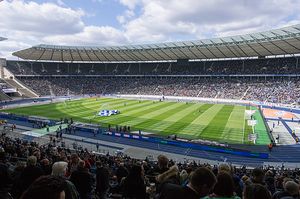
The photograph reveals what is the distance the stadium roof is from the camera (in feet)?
228

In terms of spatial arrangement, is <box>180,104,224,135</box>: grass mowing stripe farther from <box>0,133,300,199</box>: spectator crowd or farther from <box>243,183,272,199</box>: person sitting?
<box>243,183,272,199</box>: person sitting

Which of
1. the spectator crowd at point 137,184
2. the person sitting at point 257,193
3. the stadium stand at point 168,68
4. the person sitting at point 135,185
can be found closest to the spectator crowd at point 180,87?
the stadium stand at point 168,68

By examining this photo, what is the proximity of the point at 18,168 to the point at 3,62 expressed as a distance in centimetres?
10636

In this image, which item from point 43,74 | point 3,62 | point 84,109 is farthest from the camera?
point 43,74

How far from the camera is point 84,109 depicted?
61.6 metres

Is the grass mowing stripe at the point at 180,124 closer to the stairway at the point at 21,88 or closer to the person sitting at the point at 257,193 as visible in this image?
the person sitting at the point at 257,193

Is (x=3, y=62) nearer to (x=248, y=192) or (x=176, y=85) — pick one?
(x=176, y=85)

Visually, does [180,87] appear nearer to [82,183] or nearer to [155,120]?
[155,120]

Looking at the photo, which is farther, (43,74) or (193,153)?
(43,74)

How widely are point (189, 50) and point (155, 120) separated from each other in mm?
46706

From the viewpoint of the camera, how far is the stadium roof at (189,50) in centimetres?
6956

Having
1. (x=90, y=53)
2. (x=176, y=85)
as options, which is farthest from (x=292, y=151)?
(x=90, y=53)

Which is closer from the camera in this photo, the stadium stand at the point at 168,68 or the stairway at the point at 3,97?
the stairway at the point at 3,97

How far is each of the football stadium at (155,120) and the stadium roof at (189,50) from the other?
1.17 feet
